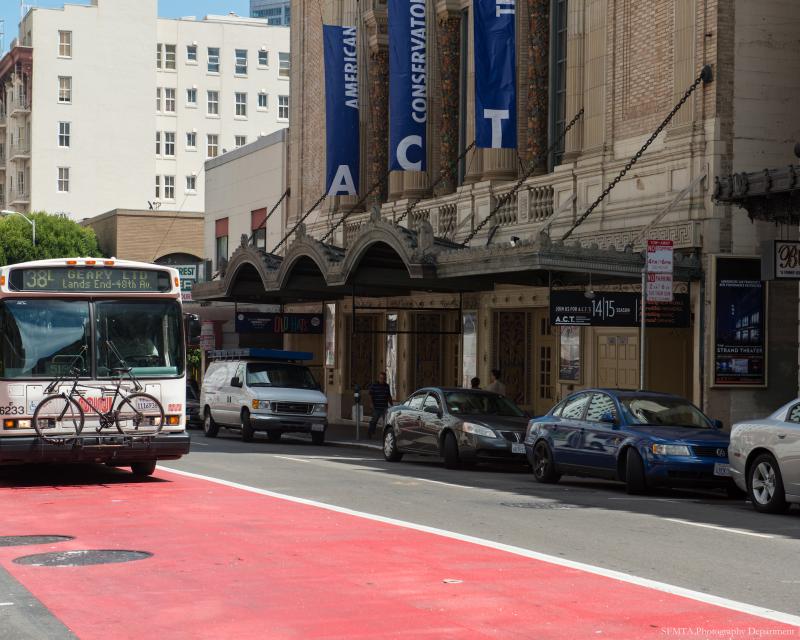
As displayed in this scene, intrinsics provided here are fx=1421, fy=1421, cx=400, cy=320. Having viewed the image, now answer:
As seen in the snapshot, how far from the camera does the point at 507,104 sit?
30.5 metres

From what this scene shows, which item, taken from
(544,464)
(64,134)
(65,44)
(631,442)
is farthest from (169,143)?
(631,442)

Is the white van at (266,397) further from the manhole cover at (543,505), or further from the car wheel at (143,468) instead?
the manhole cover at (543,505)

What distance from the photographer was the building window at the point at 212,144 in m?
107

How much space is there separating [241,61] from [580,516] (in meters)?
96.5

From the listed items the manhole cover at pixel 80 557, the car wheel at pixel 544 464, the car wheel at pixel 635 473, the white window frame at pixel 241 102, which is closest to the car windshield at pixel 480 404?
the car wheel at pixel 544 464

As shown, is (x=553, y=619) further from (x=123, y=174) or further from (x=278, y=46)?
(x=278, y=46)

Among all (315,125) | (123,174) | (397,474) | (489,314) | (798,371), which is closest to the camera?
(397,474)

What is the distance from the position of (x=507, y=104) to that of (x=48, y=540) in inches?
770

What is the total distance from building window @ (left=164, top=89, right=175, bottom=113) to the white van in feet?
236

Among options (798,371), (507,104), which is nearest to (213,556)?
(798,371)

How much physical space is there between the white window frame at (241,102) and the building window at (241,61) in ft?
5.10

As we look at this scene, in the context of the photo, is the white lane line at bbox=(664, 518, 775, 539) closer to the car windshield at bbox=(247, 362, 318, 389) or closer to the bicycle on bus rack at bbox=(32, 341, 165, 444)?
the bicycle on bus rack at bbox=(32, 341, 165, 444)

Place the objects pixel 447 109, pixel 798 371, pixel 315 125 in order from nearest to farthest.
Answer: pixel 798 371, pixel 447 109, pixel 315 125

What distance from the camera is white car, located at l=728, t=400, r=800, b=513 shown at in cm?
1592
